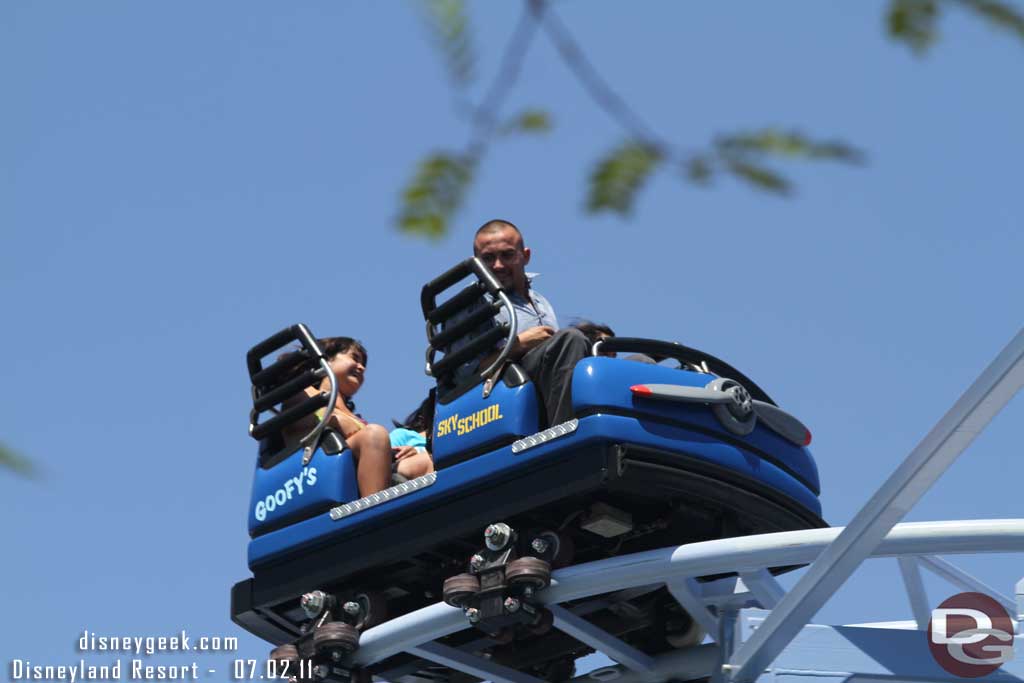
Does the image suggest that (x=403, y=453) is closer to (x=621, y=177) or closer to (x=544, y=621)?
(x=544, y=621)

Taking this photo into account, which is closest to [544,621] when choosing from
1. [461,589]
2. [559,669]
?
[461,589]

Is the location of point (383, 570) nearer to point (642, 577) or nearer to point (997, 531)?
point (642, 577)

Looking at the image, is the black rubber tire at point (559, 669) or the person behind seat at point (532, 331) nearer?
the person behind seat at point (532, 331)

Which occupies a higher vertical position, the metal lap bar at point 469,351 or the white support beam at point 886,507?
the metal lap bar at point 469,351

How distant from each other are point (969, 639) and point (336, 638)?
276cm

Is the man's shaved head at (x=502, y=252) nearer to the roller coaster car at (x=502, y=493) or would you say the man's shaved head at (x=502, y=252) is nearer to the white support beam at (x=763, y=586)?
the roller coaster car at (x=502, y=493)

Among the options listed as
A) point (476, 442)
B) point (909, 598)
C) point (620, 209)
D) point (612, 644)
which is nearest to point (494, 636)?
point (612, 644)

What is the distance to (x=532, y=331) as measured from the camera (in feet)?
24.7

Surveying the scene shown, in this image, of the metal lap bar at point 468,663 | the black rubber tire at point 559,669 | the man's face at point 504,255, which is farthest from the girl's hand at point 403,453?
the black rubber tire at point 559,669

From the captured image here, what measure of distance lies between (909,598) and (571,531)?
1586 millimetres

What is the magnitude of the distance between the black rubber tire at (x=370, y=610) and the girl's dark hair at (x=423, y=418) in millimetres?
836

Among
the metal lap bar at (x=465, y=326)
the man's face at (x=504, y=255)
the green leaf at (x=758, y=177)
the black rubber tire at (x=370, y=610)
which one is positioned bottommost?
the green leaf at (x=758, y=177)

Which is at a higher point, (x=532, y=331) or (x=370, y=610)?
(x=532, y=331)

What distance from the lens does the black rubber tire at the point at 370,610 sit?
796 centimetres
